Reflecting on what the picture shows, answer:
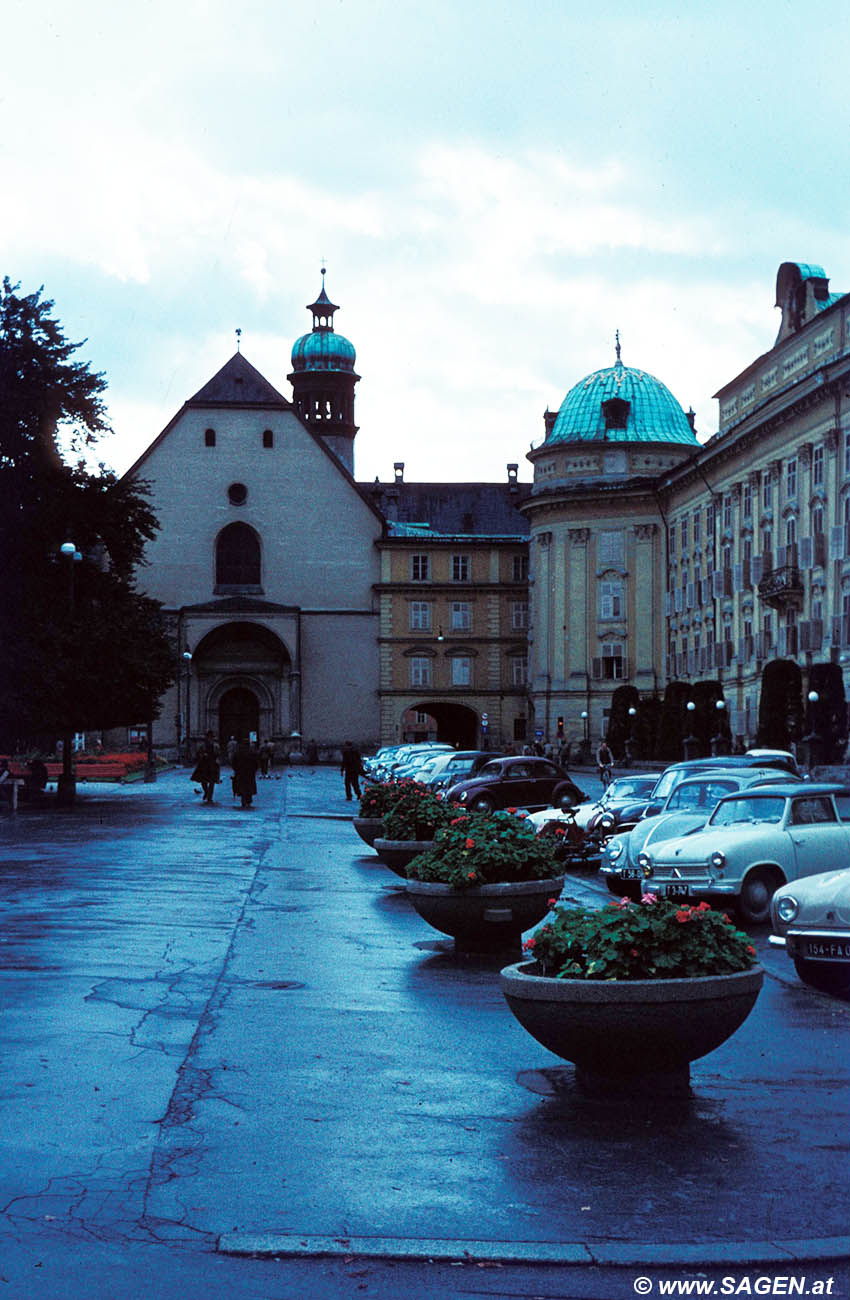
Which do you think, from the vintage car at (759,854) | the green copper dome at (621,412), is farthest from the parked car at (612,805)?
the green copper dome at (621,412)

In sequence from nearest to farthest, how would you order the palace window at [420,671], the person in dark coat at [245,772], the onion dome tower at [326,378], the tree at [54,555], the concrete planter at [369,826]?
1. the concrete planter at [369,826]
2. the tree at [54,555]
3. the person in dark coat at [245,772]
4. the palace window at [420,671]
5. the onion dome tower at [326,378]

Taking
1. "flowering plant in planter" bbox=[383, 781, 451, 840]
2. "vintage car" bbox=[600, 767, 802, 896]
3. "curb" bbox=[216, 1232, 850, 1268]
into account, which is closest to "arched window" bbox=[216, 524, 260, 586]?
"vintage car" bbox=[600, 767, 802, 896]

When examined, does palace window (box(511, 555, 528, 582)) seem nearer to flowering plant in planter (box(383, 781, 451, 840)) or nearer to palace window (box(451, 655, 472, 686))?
palace window (box(451, 655, 472, 686))

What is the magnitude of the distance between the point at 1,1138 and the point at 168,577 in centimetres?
9033

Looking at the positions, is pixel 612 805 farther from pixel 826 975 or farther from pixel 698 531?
pixel 698 531

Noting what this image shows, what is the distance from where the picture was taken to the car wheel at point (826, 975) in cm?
1364

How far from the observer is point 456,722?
359 ft

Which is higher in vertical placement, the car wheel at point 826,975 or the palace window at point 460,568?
the palace window at point 460,568

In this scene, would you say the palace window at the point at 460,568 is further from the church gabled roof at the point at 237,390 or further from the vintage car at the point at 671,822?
the vintage car at the point at 671,822

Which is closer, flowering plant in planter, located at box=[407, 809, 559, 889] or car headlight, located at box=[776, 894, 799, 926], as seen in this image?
car headlight, located at box=[776, 894, 799, 926]

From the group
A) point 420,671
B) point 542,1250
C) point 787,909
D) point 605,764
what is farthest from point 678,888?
point 420,671

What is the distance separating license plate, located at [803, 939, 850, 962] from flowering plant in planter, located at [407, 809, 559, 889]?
8.34 ft

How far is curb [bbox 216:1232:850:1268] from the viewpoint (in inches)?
243

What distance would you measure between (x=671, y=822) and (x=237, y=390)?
78904mm
